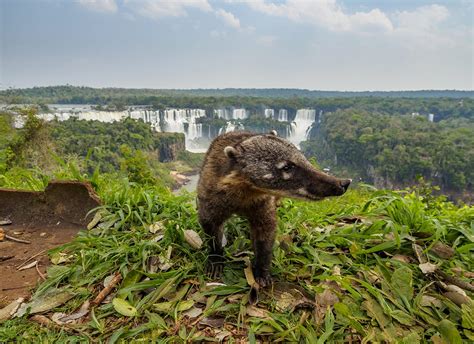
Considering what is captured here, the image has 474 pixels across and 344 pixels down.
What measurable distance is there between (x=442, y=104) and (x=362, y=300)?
92.2m

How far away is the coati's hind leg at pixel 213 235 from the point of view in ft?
10.5

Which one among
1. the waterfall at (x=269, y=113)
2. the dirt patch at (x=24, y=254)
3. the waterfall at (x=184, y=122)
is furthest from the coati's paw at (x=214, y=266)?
the waterfall at (x=269, y=113)

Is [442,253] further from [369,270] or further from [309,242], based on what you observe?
[309,242]

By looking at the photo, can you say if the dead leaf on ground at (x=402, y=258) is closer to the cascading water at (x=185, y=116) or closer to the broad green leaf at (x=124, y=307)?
the broad green leaf at (x=124, y=307)


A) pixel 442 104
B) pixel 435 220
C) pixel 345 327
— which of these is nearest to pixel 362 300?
pixel 345 327

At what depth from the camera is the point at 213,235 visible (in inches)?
129

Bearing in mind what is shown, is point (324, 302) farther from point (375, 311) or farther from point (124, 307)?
point (124, 307)

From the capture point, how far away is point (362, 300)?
269 centimetres

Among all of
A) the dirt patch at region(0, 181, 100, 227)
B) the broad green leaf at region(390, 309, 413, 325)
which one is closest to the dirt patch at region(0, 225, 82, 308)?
the dirt patch at region(0, 181, 100, 227)

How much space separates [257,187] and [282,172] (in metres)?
0.25

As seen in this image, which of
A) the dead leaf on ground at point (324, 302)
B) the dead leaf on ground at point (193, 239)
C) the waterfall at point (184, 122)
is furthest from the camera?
the waterfall at point (184, 122)

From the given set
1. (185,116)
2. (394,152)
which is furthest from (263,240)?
(185,116)

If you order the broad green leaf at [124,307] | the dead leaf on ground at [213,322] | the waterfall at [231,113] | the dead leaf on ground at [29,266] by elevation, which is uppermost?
the broad green leaf at [124,307]

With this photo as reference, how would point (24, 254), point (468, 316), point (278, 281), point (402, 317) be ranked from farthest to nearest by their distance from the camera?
point (24, 254) < point (278, 281) < point (402, 317) < point (468, 316)
